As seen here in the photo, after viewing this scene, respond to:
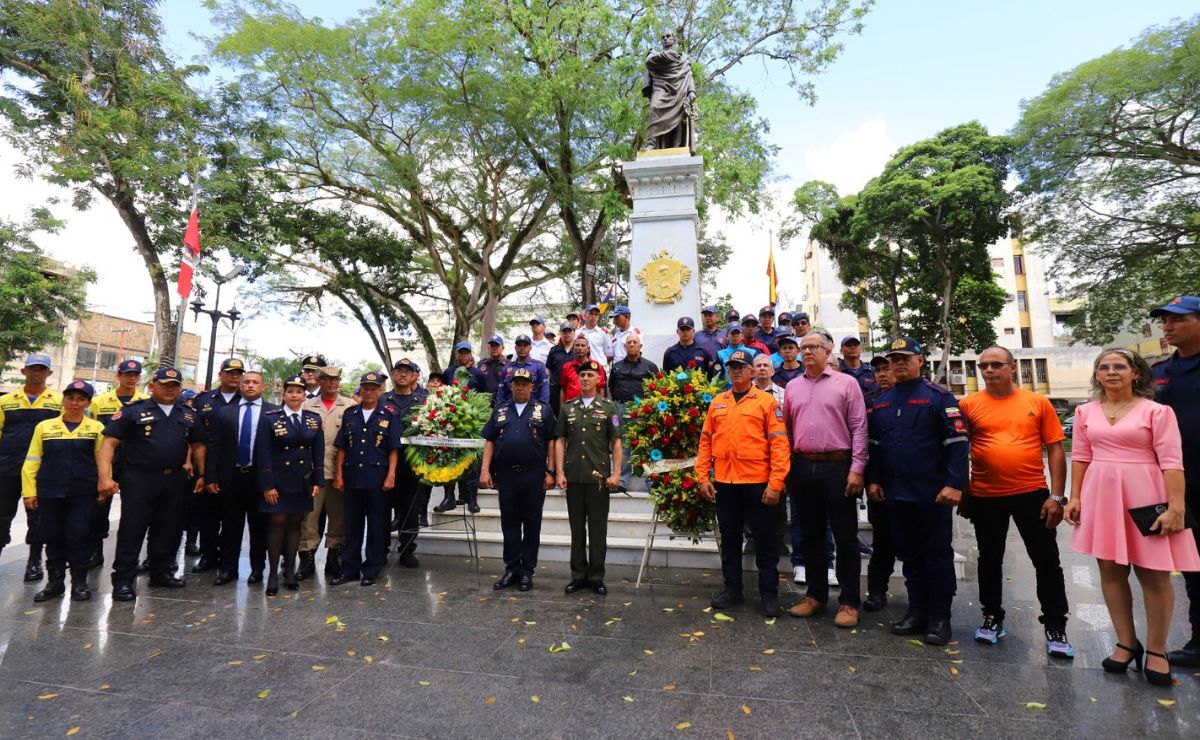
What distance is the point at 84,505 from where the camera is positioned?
5246 millimetres

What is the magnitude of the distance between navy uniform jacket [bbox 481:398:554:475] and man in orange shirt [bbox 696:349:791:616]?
1514 millimetres

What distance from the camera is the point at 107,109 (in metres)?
14.7

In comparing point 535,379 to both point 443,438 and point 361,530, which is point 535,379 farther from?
point 361,530

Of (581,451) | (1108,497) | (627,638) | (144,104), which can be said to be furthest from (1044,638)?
(144,104)

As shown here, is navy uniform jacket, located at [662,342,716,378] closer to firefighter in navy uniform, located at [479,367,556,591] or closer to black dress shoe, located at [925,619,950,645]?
firefighter in navy uniform, located at [479,367,556,591]

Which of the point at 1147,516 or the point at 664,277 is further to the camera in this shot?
the point at 664,277

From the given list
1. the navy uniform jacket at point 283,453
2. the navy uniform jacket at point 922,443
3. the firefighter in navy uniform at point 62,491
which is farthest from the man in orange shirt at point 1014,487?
the firefighter in navy uniform at point 62,491

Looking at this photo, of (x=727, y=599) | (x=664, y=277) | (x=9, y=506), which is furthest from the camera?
(x=664, y=277)

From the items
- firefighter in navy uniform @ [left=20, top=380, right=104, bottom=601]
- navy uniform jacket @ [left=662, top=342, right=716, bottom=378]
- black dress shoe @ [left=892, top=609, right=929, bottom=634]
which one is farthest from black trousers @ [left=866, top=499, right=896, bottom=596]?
firefighter in navy uniform @ [left=20, top=380, right=104, bottom=601]

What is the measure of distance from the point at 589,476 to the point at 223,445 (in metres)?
3.66

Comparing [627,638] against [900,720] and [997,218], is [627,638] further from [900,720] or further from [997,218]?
[997,218]

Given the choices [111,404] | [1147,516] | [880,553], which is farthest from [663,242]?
[111,404]

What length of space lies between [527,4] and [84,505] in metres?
16.0

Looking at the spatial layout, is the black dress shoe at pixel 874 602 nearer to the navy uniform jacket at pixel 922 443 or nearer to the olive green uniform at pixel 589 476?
the navy uniform jacket at pixel 922 443
